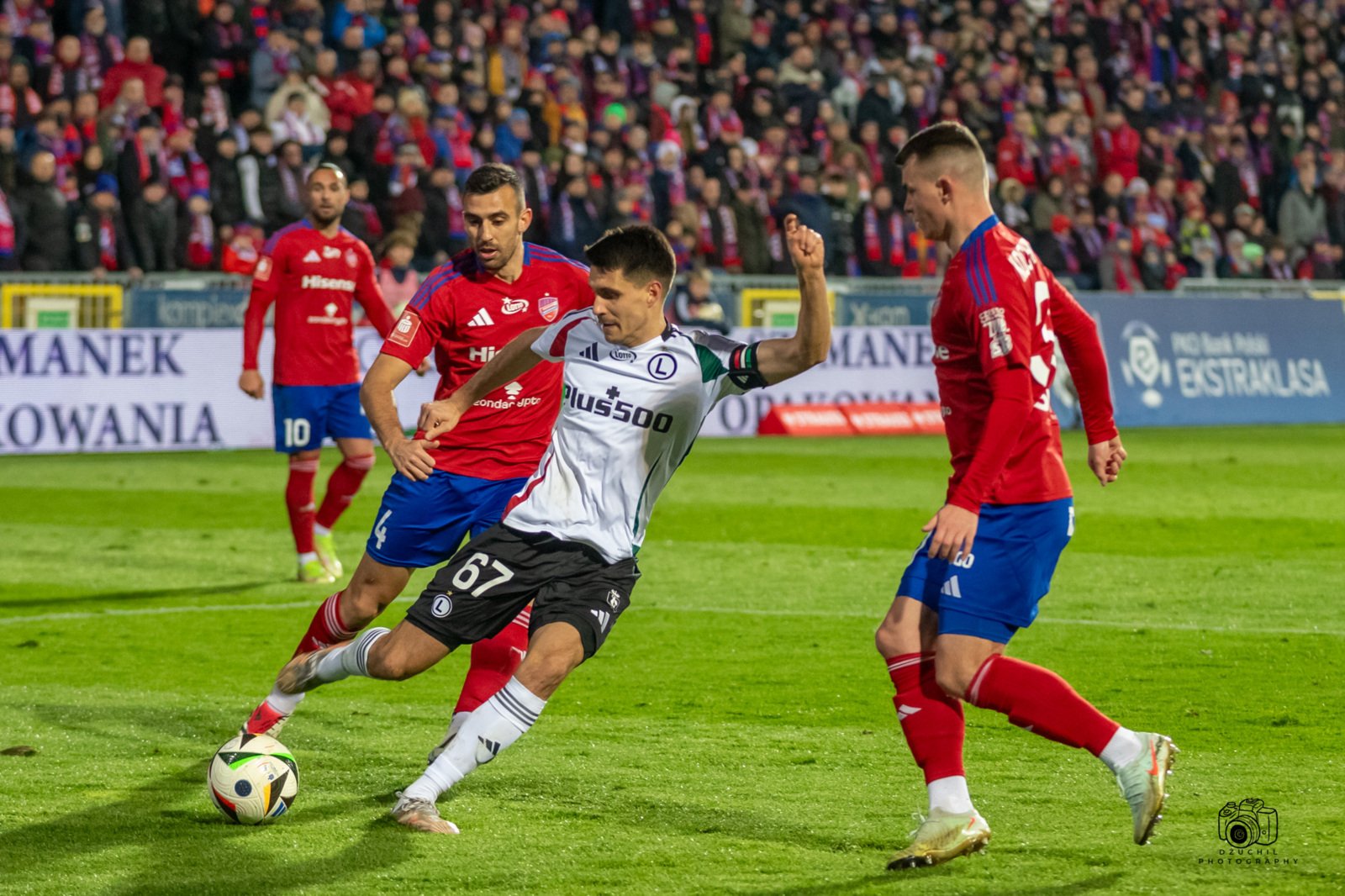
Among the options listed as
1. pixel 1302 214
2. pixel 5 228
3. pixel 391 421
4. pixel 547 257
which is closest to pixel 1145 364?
pixel 1302 214

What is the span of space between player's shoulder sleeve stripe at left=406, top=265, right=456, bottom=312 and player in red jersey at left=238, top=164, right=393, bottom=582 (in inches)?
171

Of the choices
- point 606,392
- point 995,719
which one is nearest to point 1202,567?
point 995,719

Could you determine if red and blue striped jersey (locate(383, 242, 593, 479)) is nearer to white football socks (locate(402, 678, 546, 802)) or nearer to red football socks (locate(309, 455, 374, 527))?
white football socks (locate(402, 678, 546, 802))

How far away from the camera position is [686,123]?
943 inches

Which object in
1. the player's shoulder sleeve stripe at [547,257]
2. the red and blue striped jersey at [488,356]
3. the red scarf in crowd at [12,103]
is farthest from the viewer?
the red scarf in crowd at [12,103]

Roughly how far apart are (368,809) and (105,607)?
4739 mm

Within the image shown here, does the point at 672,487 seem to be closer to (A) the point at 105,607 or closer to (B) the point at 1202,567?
(B) the point at 1202,567

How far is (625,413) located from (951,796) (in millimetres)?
1476

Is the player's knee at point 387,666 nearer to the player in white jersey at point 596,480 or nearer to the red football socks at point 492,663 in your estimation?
the player in white jersey at point 596,480

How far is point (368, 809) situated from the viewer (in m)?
5.63

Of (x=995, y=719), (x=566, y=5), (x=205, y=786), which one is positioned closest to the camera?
(x=205, y=786)

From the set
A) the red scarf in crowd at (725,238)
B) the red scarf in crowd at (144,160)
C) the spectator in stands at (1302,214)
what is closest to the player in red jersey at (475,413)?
the red scarf in crowd at (144,160)

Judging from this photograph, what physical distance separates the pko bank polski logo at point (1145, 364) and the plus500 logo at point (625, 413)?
18.1 meters

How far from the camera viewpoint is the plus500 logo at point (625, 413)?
546 centimetres
